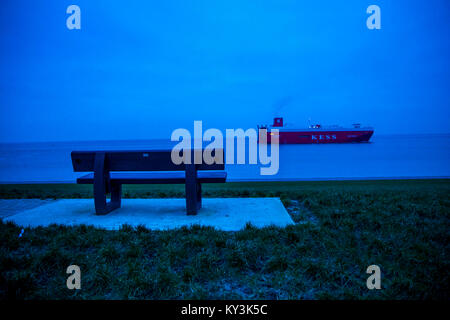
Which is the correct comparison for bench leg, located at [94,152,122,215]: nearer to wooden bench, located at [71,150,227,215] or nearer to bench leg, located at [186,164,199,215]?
wooden bench, located at [71,150,227,215]

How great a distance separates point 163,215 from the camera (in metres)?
4.46

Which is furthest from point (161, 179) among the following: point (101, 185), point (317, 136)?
point (317, 136)

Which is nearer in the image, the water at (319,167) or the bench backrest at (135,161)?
the bench backrest at (135,161)

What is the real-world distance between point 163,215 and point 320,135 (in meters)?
60.9

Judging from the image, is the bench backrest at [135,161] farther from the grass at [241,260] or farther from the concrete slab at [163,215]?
the grass at [241,260]

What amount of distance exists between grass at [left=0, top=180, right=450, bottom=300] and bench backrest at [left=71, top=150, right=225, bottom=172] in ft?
3.43

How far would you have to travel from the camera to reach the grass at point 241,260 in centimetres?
231

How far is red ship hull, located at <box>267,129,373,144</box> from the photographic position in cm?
6093

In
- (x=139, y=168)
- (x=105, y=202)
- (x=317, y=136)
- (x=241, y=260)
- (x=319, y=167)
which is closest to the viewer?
(x=241, y=260)

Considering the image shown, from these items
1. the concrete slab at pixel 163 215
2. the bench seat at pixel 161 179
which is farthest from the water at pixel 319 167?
the bench seat at pixel 161 179

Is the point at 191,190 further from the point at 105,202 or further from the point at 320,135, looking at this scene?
the point at 320,135

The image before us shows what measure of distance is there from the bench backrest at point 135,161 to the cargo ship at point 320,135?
58.1 meters
